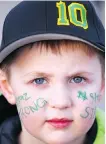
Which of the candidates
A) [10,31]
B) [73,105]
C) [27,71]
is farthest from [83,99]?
[10,31]

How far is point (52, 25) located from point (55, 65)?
109 millimetres

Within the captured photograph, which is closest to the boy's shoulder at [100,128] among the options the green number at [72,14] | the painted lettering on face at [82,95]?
the painted lettering on face at [82,95]

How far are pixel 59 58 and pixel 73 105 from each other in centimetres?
13

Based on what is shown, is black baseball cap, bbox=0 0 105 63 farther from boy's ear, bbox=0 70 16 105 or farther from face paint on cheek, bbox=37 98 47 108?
face paint on cheek, bbox=37 98 47 108

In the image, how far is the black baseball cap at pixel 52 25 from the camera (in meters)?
1.05

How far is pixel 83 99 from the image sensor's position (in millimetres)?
1069

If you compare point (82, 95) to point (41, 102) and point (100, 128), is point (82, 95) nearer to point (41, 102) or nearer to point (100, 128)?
point (41, 102)

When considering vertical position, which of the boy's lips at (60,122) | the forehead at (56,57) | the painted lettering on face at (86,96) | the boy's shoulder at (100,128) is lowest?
the boy's shoulder at (100,128)

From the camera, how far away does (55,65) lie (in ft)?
3.39

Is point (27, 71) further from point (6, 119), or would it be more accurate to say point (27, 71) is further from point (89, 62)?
point (6, 119)

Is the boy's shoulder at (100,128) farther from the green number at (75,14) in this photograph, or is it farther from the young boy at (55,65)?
the green number at (75,14)

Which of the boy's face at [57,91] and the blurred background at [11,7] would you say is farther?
the blurred background at [11,7]

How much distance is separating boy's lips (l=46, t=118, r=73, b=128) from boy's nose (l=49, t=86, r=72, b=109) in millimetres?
37

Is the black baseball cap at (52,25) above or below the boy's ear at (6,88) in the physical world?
above
